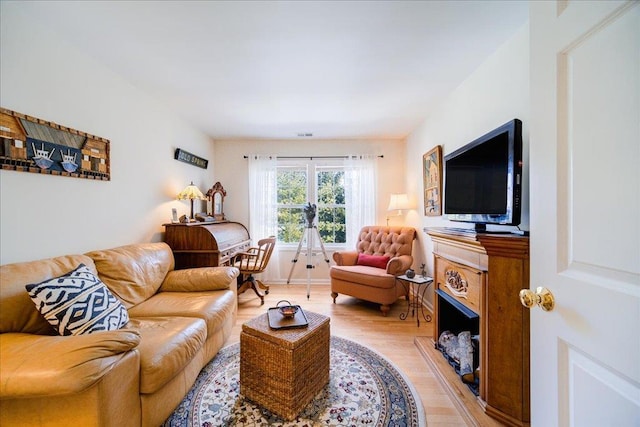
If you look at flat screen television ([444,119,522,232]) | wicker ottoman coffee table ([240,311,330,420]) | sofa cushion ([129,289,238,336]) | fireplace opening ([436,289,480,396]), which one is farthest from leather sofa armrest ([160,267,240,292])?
flat screen television ([444,119,522,232])

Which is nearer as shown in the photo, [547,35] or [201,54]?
[547,35]

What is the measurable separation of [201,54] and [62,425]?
7.30ft

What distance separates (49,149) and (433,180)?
10.9ft

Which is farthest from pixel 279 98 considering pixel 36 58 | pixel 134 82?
pixel 36 58

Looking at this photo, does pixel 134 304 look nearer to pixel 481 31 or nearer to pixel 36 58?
pixel 36 58

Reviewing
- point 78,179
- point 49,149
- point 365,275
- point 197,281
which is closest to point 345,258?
point 365,275

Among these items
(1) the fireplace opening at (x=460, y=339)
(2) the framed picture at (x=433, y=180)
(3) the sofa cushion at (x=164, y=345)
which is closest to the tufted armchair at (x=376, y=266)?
(2) the framed picture at (x=433, y=180)

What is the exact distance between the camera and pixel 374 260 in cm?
335

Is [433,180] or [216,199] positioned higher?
[433,180]

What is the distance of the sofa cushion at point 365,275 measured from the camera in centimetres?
286

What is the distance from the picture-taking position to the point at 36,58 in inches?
62.2

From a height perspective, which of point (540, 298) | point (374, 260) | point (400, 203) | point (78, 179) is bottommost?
point (374, 260)

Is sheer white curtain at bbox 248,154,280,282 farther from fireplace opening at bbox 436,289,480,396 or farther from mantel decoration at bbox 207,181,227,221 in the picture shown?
fireplace opening at bbox 436,289,480,396

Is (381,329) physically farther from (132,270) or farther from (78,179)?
(78,179)
